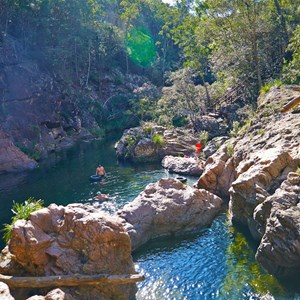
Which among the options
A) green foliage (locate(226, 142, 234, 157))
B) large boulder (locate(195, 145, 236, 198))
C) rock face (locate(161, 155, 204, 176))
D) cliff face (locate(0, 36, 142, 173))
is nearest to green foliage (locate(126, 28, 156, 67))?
cliff face (locate(0, 36, 142, 173))

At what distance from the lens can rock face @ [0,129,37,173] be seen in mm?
33562

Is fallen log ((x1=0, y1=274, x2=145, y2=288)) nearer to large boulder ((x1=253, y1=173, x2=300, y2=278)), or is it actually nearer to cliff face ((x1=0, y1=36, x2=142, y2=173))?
large boulder ((x1=253, y1=173, x2=300, y2=278))

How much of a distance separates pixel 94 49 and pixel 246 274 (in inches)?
2212

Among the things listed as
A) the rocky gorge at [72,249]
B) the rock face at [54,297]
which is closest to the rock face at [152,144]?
the rocky gorge at [72,249]

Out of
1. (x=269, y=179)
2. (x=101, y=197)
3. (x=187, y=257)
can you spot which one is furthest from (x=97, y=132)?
(x=269, y=179)

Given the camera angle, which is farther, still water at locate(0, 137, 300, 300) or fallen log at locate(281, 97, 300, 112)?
fallen log at locate(281, 97, 300, 112)

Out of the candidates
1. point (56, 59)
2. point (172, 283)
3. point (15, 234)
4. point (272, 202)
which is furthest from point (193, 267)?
point (56, 59)

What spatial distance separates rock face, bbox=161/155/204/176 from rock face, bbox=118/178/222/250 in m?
9.63

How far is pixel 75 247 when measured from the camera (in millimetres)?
11836

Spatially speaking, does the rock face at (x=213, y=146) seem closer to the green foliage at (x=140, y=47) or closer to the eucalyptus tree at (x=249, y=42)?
the eucalyptus tree at (x=249, y=42)

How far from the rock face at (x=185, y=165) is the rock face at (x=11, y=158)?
46.2 ft

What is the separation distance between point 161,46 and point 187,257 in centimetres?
7846

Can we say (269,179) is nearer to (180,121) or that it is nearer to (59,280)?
(59,280)

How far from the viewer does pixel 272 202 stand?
13320 mm
